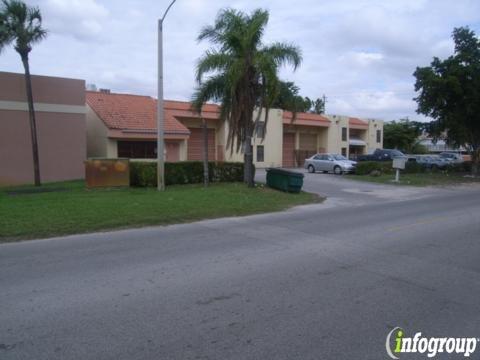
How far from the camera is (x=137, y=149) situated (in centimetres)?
2814

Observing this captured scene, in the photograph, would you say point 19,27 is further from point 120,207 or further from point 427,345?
point 427,345

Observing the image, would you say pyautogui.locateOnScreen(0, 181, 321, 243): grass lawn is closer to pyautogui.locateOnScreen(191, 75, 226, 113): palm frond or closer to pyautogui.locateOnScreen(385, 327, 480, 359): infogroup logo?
pyautogui.locateOnScreen(191, 75, 226, 113): palm frond

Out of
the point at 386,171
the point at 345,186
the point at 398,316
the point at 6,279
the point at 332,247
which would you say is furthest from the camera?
the point at 386,171

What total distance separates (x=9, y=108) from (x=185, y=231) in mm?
14568

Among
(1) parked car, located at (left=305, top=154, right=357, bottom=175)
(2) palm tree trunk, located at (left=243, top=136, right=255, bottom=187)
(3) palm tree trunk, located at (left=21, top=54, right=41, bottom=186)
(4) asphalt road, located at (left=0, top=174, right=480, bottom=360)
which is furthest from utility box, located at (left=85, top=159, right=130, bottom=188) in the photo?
(1) parked car, located at (left=305, top=154, right=357, bottom=175)

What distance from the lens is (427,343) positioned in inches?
169

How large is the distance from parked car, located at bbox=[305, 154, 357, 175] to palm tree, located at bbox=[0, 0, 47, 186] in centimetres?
1935

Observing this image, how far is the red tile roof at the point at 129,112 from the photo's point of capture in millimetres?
26766

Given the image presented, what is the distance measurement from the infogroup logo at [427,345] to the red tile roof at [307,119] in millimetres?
37336

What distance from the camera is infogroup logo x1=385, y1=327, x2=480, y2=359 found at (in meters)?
4.15

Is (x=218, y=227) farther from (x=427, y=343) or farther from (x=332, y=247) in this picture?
(x=427, y=343)

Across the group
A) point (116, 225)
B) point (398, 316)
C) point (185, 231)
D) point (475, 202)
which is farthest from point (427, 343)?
point (475, 202)

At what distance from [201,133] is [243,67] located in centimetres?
1901

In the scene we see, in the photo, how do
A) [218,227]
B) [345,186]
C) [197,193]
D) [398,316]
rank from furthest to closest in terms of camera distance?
[345,186] → [197,193] → [218,227] → [398,316]
